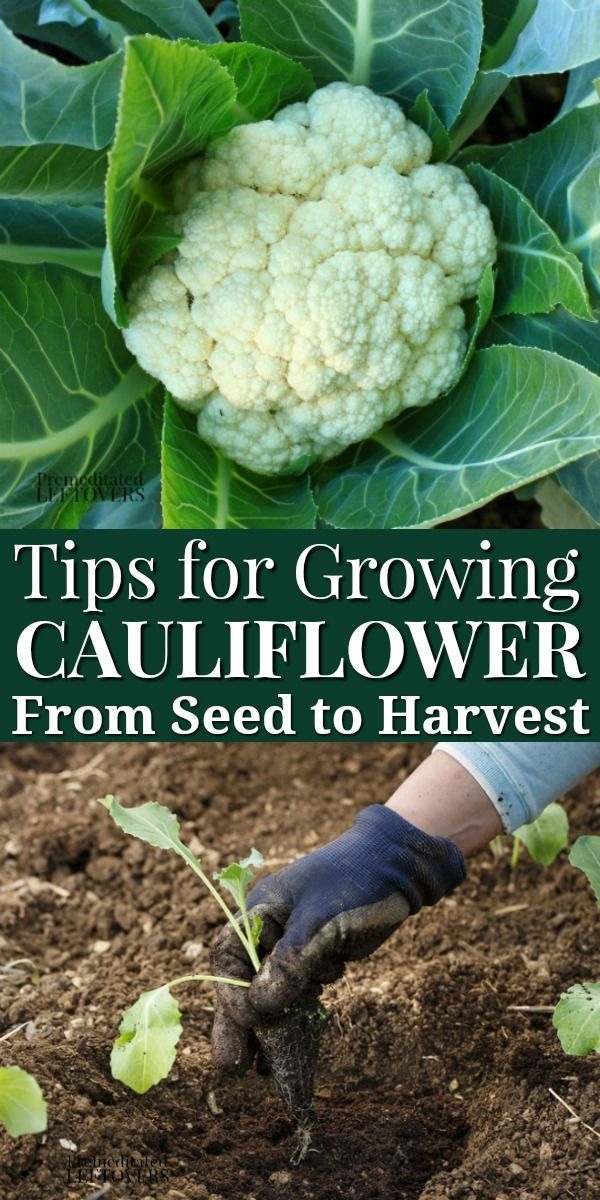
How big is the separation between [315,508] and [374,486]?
9 cm

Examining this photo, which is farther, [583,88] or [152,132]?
[583,88]

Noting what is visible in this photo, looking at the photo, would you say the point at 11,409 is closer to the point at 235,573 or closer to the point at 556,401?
the point at 235,573

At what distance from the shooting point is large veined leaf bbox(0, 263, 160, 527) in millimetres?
1927

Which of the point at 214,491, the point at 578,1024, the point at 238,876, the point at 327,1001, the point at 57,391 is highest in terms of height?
the point at 57,391

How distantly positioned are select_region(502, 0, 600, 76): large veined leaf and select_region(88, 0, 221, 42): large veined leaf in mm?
459

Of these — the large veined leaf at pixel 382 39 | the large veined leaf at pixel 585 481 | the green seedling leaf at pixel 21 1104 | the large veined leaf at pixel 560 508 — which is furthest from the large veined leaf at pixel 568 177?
the green seedling leaf at pixel 21 1104

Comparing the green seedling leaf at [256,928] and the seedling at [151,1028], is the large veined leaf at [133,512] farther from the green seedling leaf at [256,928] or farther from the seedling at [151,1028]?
the green seedling leaf at [256,928]

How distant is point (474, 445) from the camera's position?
1920 millimetres

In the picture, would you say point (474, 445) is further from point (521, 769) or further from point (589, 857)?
point (589, 857)

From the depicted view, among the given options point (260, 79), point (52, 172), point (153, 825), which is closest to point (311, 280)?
point (260, 79)

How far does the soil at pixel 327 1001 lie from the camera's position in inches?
64.4

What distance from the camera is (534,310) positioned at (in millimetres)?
1962

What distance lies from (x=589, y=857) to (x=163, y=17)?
1.35m

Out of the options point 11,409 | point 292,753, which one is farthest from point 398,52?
point 292,753
